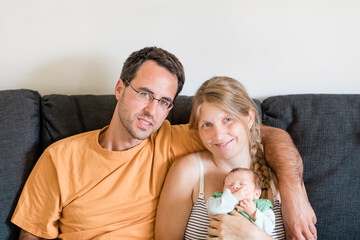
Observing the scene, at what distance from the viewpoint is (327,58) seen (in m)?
1.84

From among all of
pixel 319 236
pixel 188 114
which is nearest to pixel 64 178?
pixel 188 114

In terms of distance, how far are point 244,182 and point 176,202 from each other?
35 cm

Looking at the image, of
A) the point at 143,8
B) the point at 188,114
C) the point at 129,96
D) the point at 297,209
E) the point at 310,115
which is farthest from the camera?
the point at 143,8

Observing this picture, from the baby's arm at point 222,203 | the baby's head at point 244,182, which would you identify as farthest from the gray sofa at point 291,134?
the baby's arm at point 222,203

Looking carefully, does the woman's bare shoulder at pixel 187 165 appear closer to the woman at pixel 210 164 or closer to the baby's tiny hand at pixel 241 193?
the woman at pixel 210 164

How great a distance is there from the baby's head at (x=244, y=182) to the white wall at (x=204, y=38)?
0.76 metres

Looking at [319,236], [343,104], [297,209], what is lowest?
[319,236]

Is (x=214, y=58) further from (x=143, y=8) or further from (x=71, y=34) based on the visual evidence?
(x=71, y=34)

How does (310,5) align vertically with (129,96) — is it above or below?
above

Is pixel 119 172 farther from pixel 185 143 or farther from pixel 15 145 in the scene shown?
pixel 15 145

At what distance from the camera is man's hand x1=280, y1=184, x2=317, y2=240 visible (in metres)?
1.29

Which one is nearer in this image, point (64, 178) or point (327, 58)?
point (64, 178)

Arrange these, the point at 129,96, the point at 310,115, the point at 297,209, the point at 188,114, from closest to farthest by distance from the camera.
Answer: the point at 297,209, the point at 129,96, the point at 310,115, the point at 188,114

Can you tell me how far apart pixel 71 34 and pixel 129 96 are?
732 millimetres
